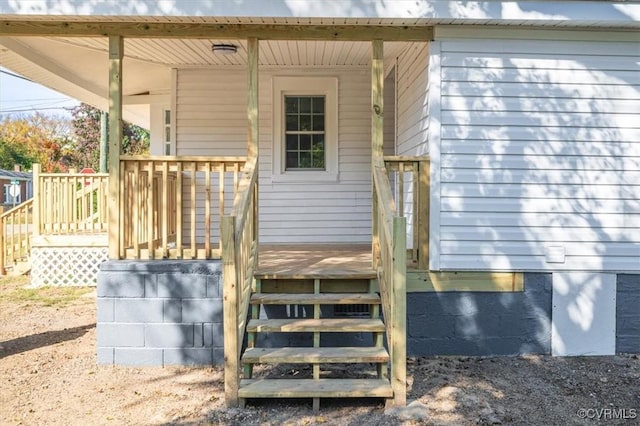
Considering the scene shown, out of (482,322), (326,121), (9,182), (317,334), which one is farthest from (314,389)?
(9,182)

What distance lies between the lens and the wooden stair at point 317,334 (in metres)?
3.65

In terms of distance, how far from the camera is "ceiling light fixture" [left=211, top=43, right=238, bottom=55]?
598 centimetres

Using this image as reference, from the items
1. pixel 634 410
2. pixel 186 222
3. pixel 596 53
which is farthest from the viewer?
pixel 186 222

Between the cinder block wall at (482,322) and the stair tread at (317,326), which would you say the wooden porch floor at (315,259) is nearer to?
the stair tread at (317,326)

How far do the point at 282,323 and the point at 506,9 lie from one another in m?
3.35

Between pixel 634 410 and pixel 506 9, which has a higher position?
pixel 506 9

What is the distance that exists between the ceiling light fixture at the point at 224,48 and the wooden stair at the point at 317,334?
2.93 metres

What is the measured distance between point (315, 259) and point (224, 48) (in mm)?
2711

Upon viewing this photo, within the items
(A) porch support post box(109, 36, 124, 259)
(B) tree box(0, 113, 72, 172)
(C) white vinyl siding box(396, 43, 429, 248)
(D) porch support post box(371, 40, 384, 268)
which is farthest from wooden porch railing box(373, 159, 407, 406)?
(B) tree box(0, 113, 72, 172)

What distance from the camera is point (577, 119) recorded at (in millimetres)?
4758

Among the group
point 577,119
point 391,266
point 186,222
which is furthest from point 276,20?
point 186,222

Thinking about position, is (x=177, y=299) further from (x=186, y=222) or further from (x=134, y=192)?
(x=186, y=222)

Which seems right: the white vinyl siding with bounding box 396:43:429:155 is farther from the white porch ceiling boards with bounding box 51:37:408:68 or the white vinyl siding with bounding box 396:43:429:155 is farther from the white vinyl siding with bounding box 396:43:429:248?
the white porch ceiling boards with bounding box 51:37:408:68

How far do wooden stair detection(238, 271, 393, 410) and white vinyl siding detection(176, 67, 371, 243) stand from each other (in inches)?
91.2
